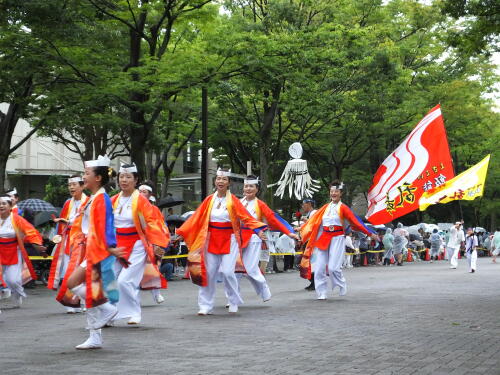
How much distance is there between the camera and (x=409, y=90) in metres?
33.2

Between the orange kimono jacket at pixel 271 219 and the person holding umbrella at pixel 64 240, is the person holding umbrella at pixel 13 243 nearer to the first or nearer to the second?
the person holding umbrella at pixel 64 240

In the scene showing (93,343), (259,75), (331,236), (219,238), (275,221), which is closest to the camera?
(93,343)

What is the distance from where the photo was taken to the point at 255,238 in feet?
40.6

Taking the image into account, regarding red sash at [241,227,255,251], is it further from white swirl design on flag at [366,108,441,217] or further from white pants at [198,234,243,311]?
white swirl design on flag at [366,108,441,217]

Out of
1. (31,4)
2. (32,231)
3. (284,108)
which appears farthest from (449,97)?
(32,231)

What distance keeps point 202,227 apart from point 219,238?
0.27m

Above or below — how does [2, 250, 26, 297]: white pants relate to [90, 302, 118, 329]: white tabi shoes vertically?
above

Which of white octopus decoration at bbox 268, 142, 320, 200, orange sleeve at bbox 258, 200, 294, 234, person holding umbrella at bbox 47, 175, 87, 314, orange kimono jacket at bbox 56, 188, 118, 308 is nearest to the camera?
orange kimono jacket at bbox 56, 188, 118, 308

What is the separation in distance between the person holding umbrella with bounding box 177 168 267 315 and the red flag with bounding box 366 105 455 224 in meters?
4.83

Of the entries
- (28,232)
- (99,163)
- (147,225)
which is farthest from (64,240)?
(99,163)

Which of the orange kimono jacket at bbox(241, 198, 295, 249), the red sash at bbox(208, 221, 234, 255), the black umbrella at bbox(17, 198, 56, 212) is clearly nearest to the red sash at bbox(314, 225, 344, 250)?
the orange kimono jacket at bbox(241, 198, 295, 249)

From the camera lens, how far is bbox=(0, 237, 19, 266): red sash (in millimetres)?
12242

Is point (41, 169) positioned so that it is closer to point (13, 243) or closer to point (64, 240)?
point (13, 243)

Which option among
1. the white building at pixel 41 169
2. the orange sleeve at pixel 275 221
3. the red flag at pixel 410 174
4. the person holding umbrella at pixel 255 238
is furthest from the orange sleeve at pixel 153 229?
the white building at pixel 41 169
